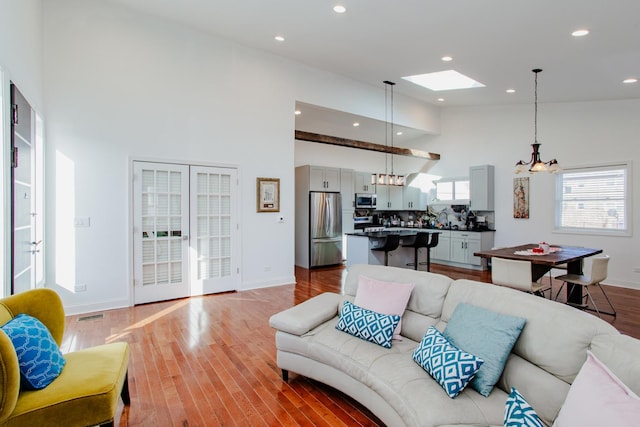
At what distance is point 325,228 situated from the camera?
7.62m

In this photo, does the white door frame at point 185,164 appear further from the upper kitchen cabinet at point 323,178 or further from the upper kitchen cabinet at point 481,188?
the upper kitchen cabinet at point 481,188

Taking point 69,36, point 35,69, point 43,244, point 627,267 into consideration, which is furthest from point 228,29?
point 627,267

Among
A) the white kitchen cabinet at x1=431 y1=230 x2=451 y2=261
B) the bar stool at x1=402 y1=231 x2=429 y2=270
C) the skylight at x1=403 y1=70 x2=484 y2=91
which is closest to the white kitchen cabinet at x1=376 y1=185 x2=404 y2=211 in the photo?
the white kitchen cabinet at x1=431 y1=230 x2=451 y2=261

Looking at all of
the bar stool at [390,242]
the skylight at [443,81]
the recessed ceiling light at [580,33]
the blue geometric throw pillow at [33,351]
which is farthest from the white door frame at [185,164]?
the recessed ceiling light at [580,33]

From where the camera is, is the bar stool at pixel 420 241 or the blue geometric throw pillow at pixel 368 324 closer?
the blue geometric throw pillow at pixel 368 324

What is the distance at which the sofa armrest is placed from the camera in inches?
99.5

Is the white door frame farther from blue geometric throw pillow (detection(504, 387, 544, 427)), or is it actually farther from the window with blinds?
the window with blinds

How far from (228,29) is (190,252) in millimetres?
3346

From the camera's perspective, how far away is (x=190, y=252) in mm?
5066

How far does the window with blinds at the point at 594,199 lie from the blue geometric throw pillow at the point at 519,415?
625 centimetres

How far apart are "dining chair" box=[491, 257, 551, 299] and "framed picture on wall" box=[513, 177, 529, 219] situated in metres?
3.28

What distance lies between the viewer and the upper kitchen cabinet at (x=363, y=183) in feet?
28.0

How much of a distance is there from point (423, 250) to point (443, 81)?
3.46 metres

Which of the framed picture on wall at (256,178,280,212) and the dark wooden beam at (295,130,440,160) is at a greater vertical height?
the dark wooden beam at (295,130,440,160)
